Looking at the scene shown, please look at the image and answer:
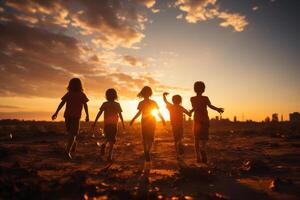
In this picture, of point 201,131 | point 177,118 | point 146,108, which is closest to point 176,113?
point 177,118

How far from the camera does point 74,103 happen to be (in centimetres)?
971

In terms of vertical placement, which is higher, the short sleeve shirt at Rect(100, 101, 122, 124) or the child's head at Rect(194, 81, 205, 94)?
the child's head at Rect(194, 81, 205, 94)

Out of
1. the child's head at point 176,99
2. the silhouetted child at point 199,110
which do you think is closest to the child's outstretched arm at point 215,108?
the silhouetted child at point 199,110

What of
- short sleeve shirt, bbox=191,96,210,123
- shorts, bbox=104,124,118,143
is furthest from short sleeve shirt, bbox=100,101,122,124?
short sleeve shirt, bbox=191,96,210,123

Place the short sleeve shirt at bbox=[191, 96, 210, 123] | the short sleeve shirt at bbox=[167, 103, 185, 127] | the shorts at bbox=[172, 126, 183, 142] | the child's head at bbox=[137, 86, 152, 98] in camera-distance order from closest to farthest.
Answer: the short sleeve shirt at bbox=[191, 96, 210, 123] → the child's head at bbox=[137, 86, 152, 98] → the shorts at bbox=[172, 126, 183, 142] → the short sleeve shirt at bbox=[167, 103, 185, 127]

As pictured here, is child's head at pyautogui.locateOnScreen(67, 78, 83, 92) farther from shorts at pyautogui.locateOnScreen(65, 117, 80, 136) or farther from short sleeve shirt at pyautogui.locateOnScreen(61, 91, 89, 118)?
shorts at pyautogui.locateOnScreen(65, 117, 80, 136)

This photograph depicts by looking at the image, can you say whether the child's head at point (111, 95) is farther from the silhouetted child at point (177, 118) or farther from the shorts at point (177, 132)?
the shorts at point (177, 132)

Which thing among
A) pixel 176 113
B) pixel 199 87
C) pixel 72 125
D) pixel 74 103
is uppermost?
pixel 199 87

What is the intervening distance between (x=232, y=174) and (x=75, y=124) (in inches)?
206

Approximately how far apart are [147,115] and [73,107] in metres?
2.43

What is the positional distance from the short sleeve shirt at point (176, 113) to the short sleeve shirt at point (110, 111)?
2382 millimetres

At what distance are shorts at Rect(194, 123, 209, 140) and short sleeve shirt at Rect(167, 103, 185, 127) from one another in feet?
7.06

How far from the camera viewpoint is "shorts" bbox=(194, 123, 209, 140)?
29.5 ft

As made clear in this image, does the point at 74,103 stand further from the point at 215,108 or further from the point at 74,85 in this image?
the point at 215,108
